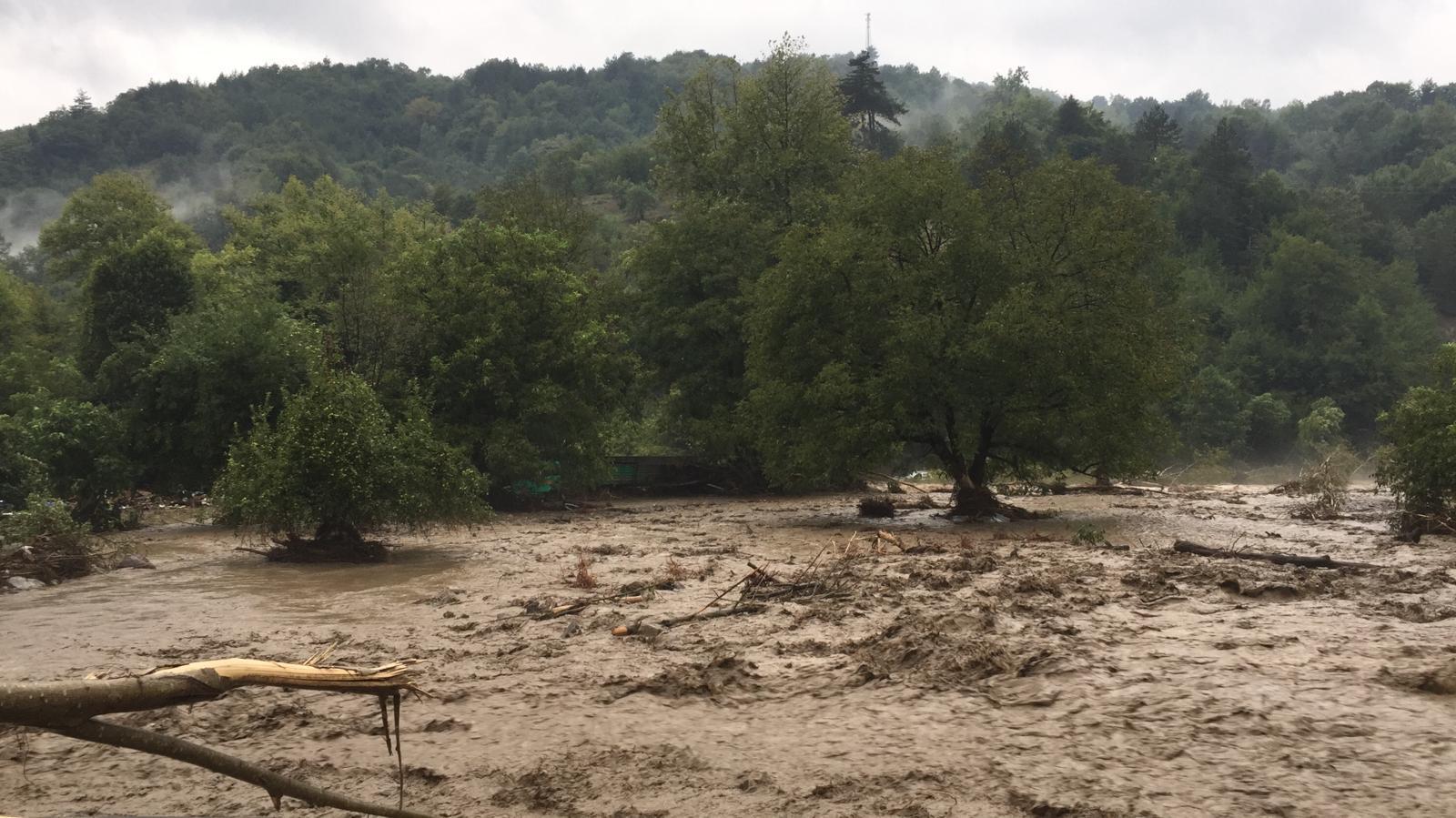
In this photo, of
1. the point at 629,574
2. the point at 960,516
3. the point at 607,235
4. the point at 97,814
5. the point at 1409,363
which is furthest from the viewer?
the point at 607,235

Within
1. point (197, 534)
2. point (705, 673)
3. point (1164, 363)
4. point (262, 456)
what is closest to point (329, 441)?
point (262, 456)

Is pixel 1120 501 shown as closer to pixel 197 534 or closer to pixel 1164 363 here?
pixel 1164 363

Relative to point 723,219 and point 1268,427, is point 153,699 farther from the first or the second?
point 1268,427

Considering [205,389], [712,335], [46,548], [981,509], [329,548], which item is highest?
[712,335]

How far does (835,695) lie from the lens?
29.6ft

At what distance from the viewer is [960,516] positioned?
89.5 feet

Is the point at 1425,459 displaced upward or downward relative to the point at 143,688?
downward

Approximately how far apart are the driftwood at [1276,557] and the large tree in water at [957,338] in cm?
809

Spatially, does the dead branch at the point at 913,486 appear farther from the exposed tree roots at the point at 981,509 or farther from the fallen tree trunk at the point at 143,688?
the fallen tree trunk at the point at 143,688

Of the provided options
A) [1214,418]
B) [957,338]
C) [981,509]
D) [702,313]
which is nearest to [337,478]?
[957,338]

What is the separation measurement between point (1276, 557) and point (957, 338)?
10915 millimetres

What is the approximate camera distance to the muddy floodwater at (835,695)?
22.9ft

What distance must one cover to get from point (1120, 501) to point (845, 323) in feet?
38.7

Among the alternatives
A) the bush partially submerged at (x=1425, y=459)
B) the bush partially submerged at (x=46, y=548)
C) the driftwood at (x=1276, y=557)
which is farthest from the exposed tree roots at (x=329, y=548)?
the bush partially submerged at (x=1425, y=459)
